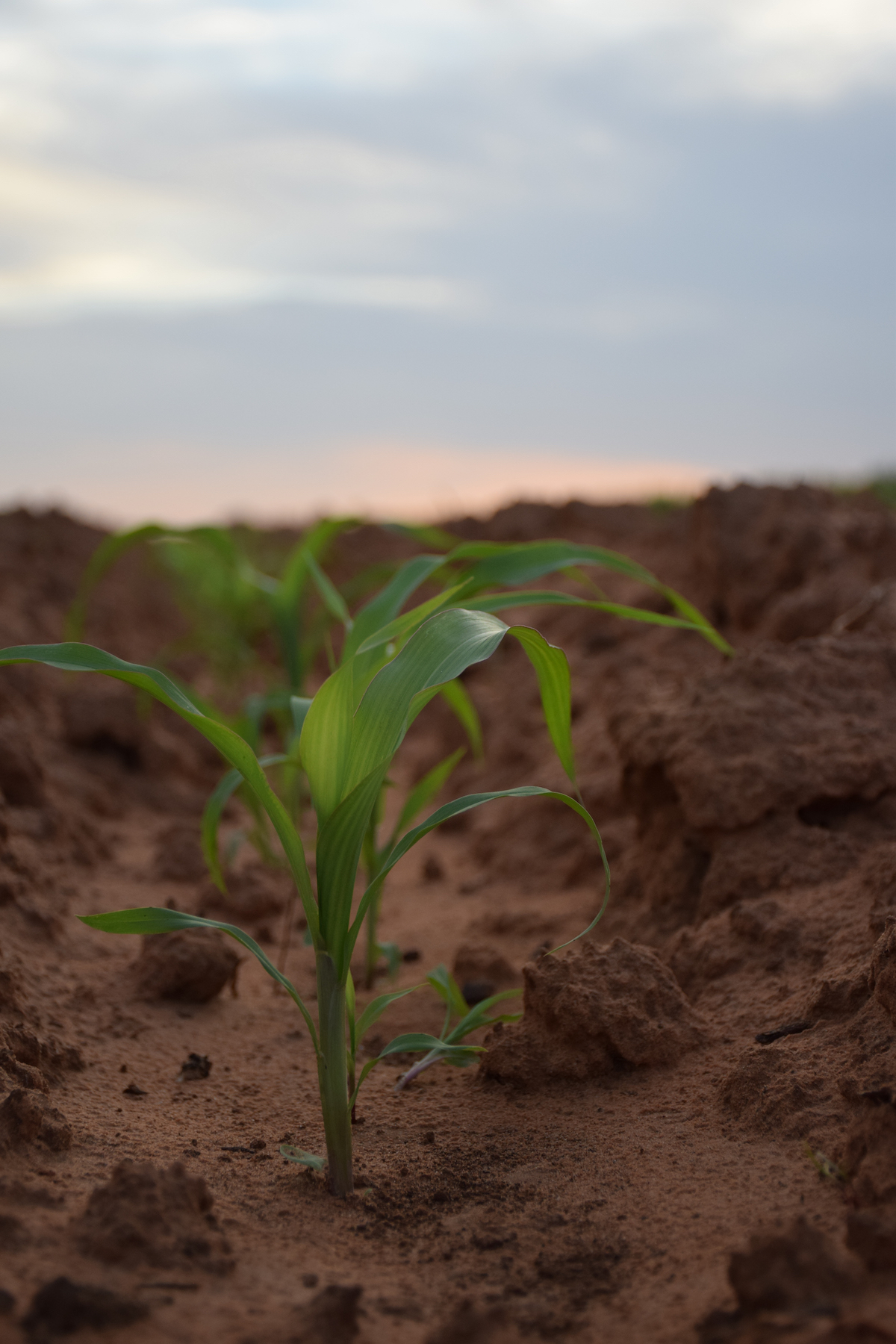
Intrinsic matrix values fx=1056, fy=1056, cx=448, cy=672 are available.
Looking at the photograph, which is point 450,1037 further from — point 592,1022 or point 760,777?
point 760,777

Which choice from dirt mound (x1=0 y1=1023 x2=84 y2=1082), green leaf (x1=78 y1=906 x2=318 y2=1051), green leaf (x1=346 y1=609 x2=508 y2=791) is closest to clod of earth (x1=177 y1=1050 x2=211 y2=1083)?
dirt mound (x1=0 y1=1023 x2=84 y2=1082)

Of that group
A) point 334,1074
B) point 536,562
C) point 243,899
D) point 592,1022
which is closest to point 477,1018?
point 592,1022

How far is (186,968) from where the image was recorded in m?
2.19

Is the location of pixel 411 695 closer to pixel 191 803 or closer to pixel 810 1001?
pixel 810 1001

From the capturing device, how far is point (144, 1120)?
5.39ft

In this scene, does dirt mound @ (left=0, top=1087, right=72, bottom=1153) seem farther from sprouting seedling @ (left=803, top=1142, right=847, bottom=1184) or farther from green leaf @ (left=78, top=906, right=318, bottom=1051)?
sprouting seedling @ (left=803, top=1142, right=847, bottom=1184)

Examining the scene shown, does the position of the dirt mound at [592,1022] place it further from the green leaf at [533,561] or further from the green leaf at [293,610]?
the green leaf at [293,610]

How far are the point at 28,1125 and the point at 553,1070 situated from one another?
783mm

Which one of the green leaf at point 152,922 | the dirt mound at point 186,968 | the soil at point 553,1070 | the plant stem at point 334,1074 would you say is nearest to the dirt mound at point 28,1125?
the soil at point 553,1070

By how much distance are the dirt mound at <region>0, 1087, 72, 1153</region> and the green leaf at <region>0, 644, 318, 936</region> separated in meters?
0.45

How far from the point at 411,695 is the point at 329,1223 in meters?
0.67

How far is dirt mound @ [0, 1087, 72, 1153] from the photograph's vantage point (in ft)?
4.52

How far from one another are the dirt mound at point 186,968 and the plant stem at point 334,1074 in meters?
0.88

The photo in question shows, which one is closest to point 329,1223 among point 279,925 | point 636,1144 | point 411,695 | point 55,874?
point 636,1144
